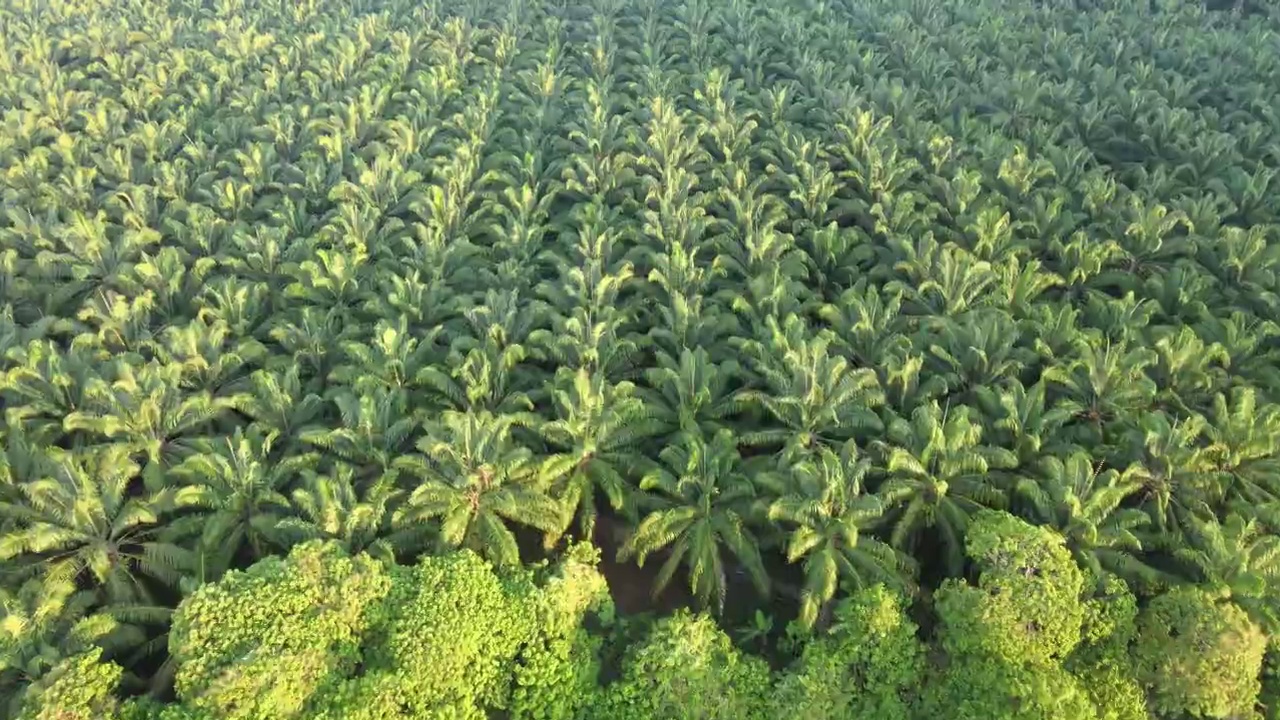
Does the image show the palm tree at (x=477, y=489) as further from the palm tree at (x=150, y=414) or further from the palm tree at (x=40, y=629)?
the palm tree at (x=40, y=629)

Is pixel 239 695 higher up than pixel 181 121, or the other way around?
pixel 181 121

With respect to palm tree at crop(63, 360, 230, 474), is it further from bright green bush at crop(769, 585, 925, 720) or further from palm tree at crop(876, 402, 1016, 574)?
palm tree at crop(876, 402, 1016, 574)

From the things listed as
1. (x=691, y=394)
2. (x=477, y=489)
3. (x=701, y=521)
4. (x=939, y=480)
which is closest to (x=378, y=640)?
(x=477, y=489)

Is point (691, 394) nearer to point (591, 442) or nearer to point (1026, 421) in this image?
point (591, 442)

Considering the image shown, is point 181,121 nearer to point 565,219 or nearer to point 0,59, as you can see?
point 0,59

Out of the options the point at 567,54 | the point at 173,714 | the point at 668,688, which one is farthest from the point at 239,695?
the point at 567,54

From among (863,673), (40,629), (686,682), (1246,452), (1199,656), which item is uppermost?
(1246,452)
